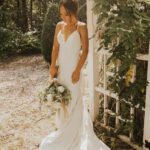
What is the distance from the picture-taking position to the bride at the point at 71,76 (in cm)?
356

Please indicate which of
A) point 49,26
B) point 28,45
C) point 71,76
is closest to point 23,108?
point 71,76

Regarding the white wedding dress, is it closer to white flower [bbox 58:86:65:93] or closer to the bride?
the bride

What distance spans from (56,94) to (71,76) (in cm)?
26

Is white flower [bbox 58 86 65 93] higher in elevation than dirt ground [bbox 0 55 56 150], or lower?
higher

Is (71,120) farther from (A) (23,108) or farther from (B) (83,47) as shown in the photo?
(A) (23,108)

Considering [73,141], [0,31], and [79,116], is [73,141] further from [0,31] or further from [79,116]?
[0,31]

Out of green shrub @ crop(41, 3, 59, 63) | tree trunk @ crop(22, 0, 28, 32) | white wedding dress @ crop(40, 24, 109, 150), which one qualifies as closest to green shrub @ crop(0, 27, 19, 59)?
tree trunk @ crop(22, 0, 28, 32)

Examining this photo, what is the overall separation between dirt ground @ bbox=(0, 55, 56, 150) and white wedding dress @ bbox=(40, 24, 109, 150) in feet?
1.71

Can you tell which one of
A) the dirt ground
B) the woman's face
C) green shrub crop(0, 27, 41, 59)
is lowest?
the dirt ground

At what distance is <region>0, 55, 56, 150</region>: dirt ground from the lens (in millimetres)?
4641

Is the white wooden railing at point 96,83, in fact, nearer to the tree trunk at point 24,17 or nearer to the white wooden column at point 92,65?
the white wooden column at point 92,65

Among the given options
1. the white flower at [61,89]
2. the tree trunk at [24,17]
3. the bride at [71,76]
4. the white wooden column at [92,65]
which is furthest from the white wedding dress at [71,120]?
the tree trunk at [24,17]

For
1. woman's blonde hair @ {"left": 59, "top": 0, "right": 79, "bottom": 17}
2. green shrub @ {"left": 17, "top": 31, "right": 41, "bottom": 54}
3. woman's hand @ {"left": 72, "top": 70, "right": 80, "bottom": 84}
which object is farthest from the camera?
green shrub @ {"left": 17, "top": 31, "right": 41, "bottom": 54}

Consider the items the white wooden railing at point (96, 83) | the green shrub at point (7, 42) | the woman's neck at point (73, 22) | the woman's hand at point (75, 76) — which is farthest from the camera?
the green shrub at point (7, 42)
